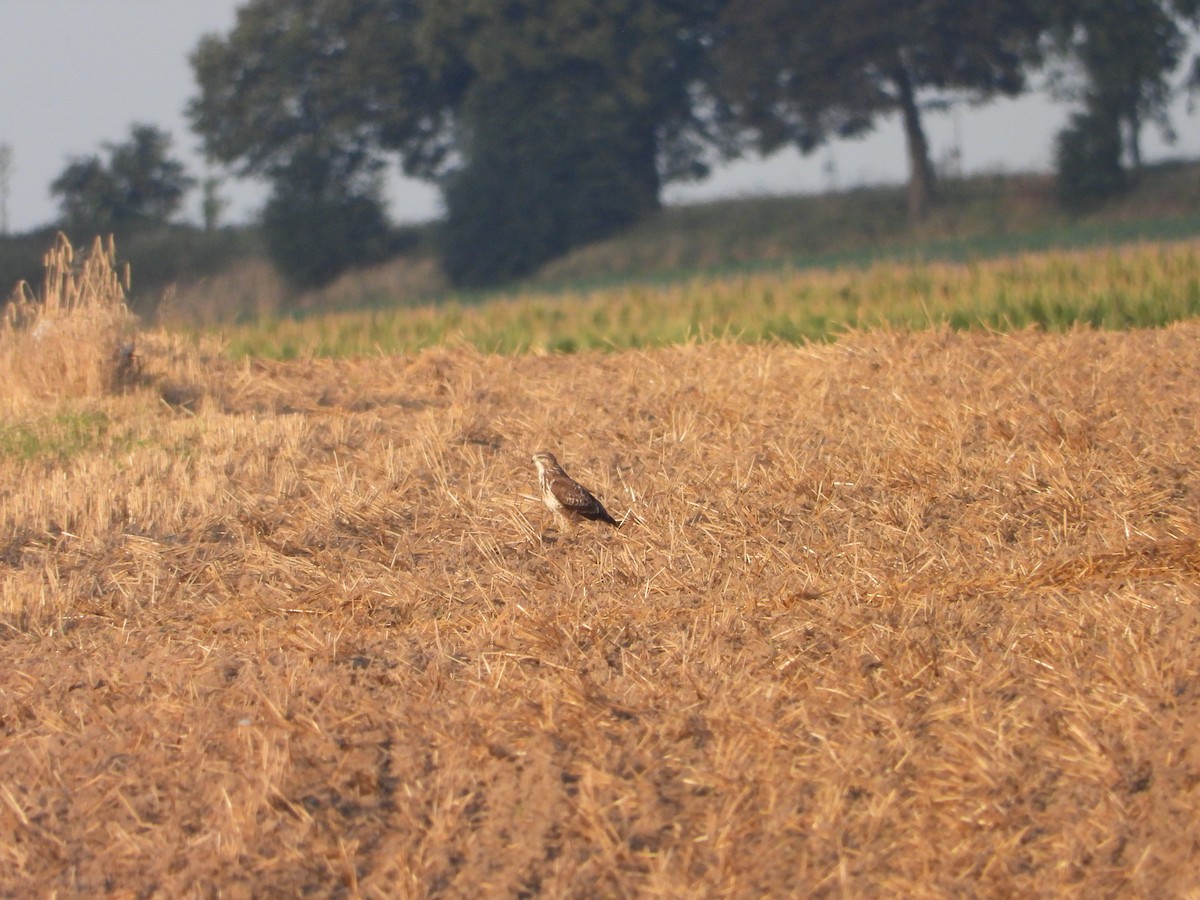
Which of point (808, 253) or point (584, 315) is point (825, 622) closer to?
point (584, 315)

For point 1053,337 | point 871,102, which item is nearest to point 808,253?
point 871,102

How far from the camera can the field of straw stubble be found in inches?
137

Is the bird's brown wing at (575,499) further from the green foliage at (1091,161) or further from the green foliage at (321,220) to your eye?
the green foliage at (321,220)

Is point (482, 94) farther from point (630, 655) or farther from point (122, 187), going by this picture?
point (630, 655)

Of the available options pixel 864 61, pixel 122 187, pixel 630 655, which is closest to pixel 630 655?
pixel 630 655

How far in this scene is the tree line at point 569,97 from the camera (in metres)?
37.2

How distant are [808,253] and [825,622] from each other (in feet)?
113

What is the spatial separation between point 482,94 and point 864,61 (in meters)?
11.8

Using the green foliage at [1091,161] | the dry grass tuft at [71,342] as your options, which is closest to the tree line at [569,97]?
the green foliage at [1091,161]

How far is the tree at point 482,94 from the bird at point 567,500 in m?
35.5

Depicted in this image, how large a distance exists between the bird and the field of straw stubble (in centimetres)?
11

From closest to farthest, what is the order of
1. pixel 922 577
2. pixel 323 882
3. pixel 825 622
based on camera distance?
pixel 323 882 < pixel 825 622 < pixel 922 577

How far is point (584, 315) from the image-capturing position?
48.8 ft

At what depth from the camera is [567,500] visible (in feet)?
19.1
